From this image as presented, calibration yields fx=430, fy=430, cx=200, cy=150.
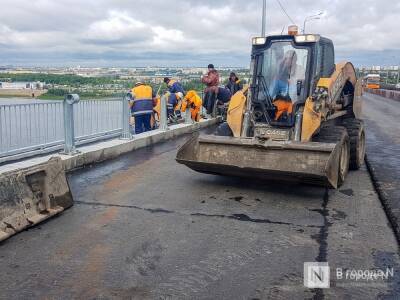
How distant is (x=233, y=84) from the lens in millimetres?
16484

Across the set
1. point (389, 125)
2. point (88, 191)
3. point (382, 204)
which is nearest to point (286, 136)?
point (382, 204)

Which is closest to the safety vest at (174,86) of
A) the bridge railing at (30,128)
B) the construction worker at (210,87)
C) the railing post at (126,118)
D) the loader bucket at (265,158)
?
the construction worker at (210,87)

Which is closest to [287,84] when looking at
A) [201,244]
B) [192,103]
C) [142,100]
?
[201,244]

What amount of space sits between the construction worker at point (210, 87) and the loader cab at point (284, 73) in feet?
24.3

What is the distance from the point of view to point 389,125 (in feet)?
54.3

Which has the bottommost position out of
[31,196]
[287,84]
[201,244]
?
[201,244]

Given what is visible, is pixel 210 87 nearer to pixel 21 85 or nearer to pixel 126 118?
pixel 126 118

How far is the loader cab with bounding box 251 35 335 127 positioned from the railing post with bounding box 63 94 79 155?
131 inches

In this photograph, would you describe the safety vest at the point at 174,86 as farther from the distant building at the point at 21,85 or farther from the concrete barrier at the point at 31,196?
the concrete barrier at the point at 31,196

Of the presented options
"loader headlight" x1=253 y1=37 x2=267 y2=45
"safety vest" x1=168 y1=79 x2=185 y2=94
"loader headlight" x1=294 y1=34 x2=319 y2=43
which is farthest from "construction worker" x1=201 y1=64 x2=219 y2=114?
"loader headlight" x1=294 y1=34 x2=319 y2=43

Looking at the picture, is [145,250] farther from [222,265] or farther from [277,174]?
[277,174]

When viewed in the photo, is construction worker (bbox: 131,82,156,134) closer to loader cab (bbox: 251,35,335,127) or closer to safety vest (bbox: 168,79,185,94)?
safety vest (bbox: 168,79,185,94)

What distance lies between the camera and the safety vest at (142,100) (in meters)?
11.4

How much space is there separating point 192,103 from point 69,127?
681 cm
